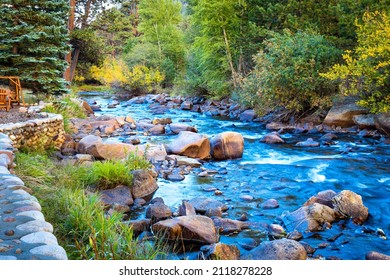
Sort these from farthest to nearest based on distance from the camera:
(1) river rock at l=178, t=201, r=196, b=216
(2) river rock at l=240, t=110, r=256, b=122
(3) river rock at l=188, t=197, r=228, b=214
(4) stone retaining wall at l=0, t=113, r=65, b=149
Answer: (2) river rock at l=240, t=110, r=256, b=122
(4) stone retaining wall at l=0, t=113, r=65, b=149
(3) river rock at l=188, t=197, r=228, b=214
(1) river rock at l=178, t=201, r=196, b=216

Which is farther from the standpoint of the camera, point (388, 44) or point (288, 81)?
point (288, 81)

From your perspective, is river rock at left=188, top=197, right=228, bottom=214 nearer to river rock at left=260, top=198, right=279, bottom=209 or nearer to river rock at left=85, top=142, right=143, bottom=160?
river rock at left=260, top=198, right=279, bottom=209

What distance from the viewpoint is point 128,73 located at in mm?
27141

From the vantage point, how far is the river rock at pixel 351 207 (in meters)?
5.71

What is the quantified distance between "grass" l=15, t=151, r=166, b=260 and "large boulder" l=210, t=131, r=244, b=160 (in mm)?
3672

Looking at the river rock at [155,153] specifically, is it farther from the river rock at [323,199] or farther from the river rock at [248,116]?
the river rock at [248,116]

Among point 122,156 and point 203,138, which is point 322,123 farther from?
point 122,156

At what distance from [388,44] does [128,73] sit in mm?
19286

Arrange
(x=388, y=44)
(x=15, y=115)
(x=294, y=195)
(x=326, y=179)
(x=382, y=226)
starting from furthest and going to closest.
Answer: (x=388, y=44) < (x=15, y=115) < (x=326, y=179) < (x=294, y=195) < (x=382, y=226)

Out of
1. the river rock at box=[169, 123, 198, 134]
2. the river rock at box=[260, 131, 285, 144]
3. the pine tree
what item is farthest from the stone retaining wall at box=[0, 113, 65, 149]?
the river rock at box=[260, 131, 285, 144]

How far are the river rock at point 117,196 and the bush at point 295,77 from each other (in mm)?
8756

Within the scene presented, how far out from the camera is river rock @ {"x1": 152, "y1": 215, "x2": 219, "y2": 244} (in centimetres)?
488

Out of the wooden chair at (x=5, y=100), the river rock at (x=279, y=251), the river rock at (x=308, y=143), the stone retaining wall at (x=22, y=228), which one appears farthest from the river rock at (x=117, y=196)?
the river rock at (x=308, y=143)

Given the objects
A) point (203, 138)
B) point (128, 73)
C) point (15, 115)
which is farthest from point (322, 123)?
point (128, 73)
